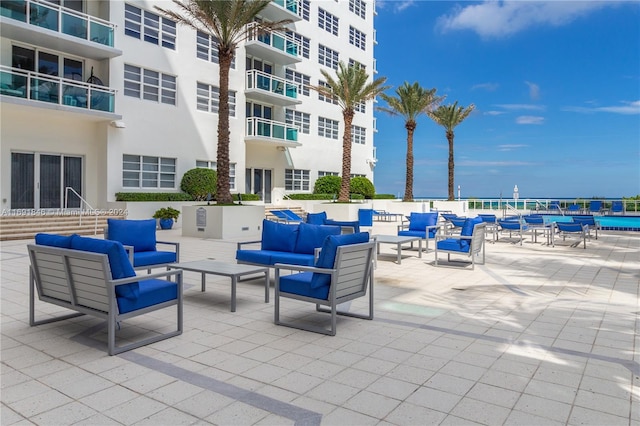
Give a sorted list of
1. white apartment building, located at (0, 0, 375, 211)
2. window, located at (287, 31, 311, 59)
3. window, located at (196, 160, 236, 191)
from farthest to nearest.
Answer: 1. window, located at (287, 31, 311, 59)
2. window, located at (196, 160, 236, 191)
3. white apartment building, located at (0, 0, 375, 211)

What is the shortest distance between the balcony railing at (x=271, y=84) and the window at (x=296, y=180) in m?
4.84

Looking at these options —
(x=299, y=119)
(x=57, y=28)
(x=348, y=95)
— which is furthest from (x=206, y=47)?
(x=299, y=119)

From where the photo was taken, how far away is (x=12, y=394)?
344 cm

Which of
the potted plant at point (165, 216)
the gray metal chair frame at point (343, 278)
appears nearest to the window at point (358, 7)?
the potted plant at point (165, 216)

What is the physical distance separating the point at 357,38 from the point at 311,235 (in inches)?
1274

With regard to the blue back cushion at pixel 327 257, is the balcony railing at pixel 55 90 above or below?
above

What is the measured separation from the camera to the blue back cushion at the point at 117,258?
433cm

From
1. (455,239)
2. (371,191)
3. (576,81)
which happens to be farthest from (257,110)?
(576,81)

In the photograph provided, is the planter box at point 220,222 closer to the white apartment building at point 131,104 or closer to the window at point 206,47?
the white apartment building at point 131,104

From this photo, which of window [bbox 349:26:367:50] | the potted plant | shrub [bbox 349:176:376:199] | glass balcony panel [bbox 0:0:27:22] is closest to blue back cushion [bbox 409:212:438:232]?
the potted plant

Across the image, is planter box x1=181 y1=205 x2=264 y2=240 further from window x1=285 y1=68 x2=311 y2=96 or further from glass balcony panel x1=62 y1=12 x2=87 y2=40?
window x1=285 y1=68 x2=311 y2=96

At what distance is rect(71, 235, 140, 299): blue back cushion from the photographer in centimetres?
433

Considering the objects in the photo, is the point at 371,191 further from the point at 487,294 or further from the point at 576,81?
the point at 576,81

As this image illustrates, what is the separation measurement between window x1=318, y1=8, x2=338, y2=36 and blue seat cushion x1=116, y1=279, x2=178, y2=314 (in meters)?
30.4
